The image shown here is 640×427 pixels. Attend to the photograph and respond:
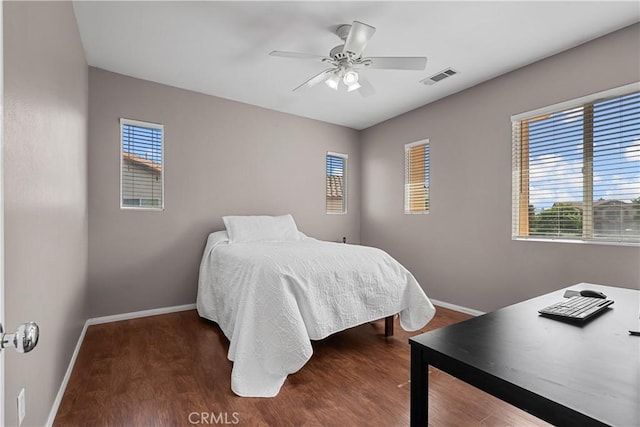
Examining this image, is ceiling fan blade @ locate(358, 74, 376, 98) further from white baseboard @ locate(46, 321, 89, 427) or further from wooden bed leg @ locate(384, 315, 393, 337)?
white baseboard @ locate(46, 321, 89, 427)

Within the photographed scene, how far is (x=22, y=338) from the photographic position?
65cm

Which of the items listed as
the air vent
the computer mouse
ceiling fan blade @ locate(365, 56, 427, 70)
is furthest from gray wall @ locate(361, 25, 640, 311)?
the computer mouse

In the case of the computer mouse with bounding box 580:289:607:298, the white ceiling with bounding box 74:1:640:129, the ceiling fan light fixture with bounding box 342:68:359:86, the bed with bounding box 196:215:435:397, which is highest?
the white ceiling with bounding box 74:1:640:129

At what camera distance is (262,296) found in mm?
2160

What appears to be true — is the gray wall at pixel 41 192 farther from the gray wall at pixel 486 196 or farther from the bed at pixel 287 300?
the gray wall at pixel 486 196

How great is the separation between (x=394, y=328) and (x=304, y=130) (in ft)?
9.89

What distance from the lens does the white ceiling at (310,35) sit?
89.5 inches

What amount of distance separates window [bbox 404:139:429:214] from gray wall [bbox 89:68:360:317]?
1315 mm

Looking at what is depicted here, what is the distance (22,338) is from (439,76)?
368cm

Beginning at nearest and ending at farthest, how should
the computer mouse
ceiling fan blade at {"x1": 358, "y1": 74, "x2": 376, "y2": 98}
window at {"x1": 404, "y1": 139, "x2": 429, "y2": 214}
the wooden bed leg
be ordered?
the computer mouse → ceiling fan blade at {"x1": 358, "y1": 74, "x2": 376, "y2": 98} → the wooden bed leg → window at {"x1": 404, "y1": 139, "x2": 429, "y2": 214}

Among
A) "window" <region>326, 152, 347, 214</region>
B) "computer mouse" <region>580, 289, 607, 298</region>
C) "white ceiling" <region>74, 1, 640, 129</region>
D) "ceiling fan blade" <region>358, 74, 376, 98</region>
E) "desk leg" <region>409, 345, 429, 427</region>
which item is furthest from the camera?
"window" <region>326, 152, 347, 214</region>

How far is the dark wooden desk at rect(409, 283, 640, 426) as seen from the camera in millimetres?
640

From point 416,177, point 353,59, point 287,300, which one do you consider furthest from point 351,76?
point 416,177

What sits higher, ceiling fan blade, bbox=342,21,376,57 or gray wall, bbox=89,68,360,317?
ceiling fan blade, bbox=342,21,376,57
